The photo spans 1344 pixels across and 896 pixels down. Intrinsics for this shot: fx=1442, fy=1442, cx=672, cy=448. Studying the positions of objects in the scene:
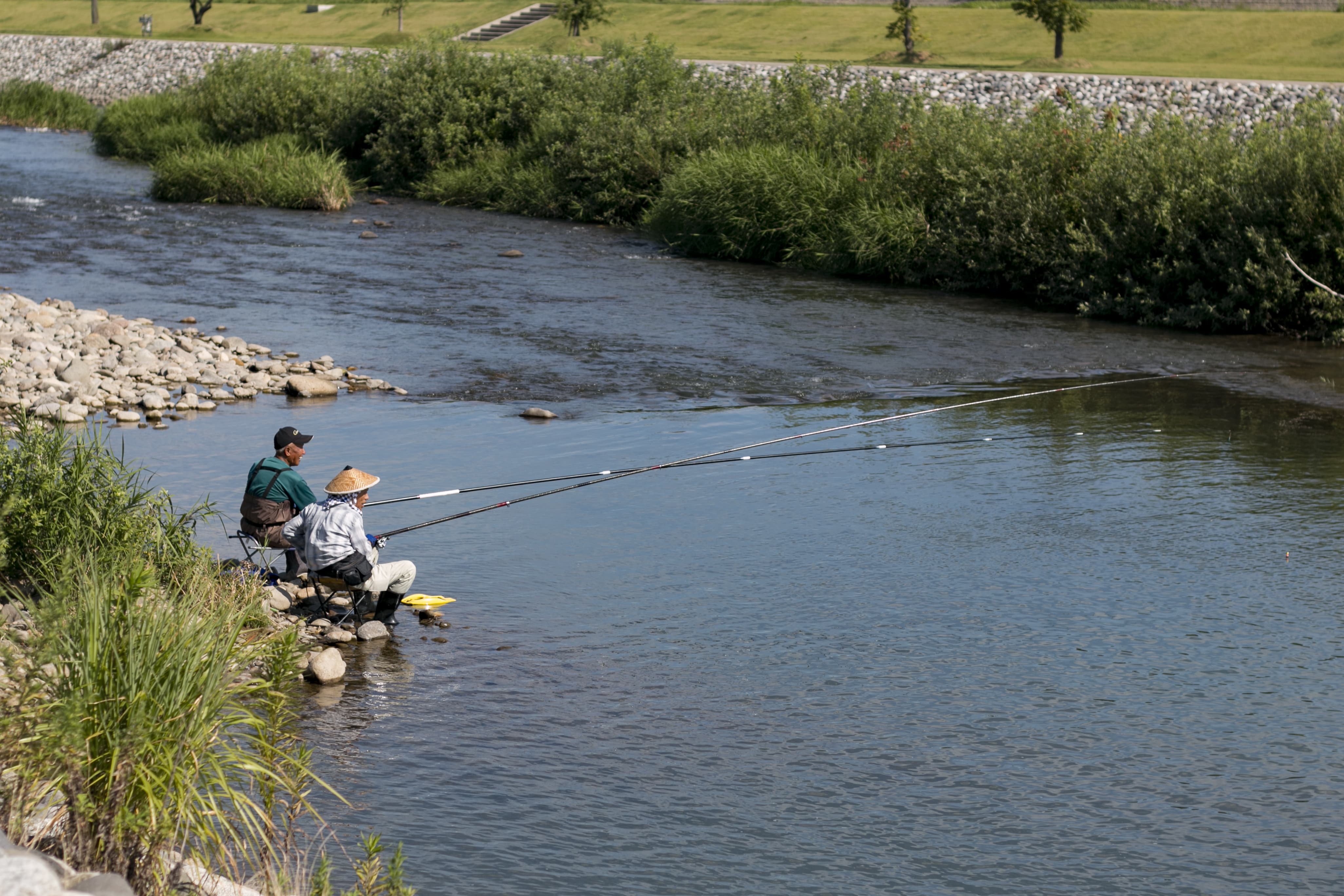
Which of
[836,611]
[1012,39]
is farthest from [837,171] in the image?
[1012,39]

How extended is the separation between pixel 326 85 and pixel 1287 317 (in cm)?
2788

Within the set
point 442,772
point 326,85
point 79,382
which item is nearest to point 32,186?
point 326,85

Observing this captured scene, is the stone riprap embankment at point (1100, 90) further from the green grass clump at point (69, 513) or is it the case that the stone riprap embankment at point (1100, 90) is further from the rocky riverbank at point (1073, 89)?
the green grass clump at point (69, 513)

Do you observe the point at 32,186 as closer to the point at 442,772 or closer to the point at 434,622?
the point at 434,622

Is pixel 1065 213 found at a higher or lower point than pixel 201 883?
higher

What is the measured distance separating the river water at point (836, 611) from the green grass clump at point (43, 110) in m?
36.3

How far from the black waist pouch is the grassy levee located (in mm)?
2159

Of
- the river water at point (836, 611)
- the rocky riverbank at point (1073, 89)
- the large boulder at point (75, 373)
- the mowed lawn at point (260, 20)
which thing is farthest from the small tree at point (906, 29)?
the large boulder at point (75, 373)

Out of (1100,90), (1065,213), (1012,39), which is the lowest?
(1065,213)

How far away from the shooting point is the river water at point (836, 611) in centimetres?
695

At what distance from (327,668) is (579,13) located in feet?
186

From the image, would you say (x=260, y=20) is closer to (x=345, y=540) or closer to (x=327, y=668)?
(x=345, y=540)

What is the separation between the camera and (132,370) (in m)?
17.0

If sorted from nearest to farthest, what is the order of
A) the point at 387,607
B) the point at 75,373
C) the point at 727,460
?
the point at 387,607
the point at 727,460
the point at 75,373
